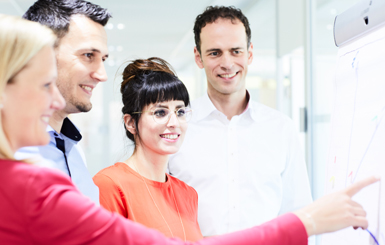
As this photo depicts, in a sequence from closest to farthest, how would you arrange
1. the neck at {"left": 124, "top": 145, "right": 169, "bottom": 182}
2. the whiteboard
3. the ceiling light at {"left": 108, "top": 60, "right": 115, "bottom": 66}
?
1. the whiteboard
2. the neck at {"left": 124, "top": 145, "right": 169, "bottom": 182}
3. the ceiling light at {"left": 108, "top": 60, "right": 115, "bottom": 66}

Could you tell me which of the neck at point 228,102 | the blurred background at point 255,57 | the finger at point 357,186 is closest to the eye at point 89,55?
the neck at point 228,102

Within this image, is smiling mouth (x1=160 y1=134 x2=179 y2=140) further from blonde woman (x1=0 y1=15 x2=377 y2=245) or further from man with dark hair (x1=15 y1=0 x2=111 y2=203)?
blonde woman (x1=0 y1=15 x2=377 y2=245)

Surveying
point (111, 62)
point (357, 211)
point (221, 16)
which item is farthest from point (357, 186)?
point (111, 62)

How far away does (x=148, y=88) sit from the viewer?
1.59 meters

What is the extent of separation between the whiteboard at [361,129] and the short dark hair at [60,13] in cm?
92

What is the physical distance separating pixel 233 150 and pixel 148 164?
0.48m

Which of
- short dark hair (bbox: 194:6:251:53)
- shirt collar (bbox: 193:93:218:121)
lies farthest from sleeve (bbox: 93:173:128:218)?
short dark hair (bbox: 194:6:251:53)

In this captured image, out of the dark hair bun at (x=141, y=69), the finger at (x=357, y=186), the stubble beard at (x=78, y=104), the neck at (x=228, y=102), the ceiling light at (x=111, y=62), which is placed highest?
the ceiling light at (x=111, y=62)

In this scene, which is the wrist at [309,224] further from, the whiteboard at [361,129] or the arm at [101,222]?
the whiteboard at [361,129]

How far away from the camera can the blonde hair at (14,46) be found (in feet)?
2.33

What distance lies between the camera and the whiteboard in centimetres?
97

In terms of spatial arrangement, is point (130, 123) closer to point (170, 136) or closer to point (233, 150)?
point (170, 136)

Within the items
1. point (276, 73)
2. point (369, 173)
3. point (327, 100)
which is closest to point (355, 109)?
point (369, 173)

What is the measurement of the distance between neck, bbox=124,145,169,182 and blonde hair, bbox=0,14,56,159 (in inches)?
34.5
